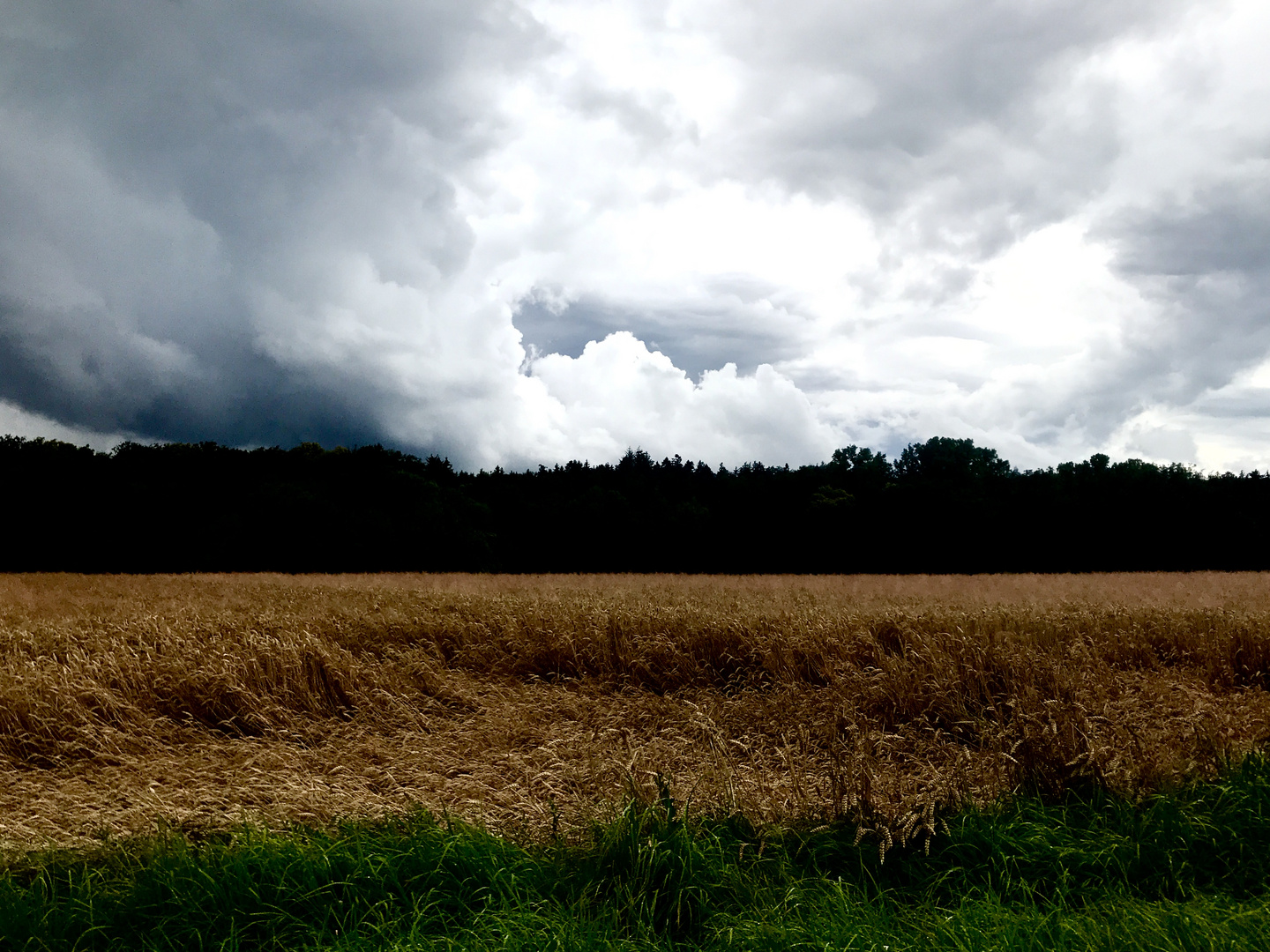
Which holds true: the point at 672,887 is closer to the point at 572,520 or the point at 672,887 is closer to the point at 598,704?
the point at 598,704

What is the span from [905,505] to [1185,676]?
34073 mm

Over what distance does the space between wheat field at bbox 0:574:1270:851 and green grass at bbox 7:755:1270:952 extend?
0.32 meters

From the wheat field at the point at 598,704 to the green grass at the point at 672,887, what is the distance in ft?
1.04

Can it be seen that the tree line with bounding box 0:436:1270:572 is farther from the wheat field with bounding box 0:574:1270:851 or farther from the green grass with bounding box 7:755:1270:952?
the green grass with bounding box 7:755:1270:952

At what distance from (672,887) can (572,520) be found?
41.2m

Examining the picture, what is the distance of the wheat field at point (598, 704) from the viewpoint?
17.9ft

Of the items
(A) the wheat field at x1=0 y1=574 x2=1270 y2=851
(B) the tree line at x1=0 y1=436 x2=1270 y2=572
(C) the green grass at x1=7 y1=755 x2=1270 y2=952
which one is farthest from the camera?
(B) the tree line at x1=0 y1=436 x2=1270 y2=572

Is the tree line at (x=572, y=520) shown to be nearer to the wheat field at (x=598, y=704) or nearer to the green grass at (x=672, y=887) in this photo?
the wheat field at (x=598, y=704)

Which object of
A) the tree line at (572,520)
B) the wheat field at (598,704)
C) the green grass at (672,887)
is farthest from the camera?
the tree line at (572,520)

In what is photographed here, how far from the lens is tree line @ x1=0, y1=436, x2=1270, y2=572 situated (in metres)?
39.3

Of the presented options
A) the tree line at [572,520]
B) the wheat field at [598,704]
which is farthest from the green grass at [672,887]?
the tree line at [572,520]

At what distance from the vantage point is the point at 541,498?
159ft

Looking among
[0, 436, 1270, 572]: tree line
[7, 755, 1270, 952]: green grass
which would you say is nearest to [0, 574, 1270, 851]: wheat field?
[7, 755, 1270, 952]: green grass

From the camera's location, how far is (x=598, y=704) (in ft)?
31.2
